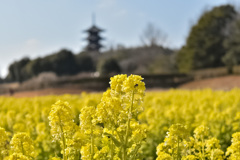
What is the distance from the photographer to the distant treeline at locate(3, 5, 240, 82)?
33.4 m

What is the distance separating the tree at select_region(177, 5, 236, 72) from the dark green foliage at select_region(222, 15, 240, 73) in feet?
4.87

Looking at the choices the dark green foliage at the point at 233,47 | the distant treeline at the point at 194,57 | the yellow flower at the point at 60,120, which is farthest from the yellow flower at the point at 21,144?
the distant treeline at the point at 194,57

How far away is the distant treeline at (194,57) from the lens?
33406 mm

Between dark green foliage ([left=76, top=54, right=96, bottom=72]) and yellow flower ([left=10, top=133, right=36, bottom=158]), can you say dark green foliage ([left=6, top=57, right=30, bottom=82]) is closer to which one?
dark green foliage ([left=76, top=54, right=96, bottom=72])

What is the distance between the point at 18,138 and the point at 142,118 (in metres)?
4.51

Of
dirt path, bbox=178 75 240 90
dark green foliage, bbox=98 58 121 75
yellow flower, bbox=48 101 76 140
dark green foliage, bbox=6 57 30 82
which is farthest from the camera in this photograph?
dark green foliage, bbox=6 57 30 82

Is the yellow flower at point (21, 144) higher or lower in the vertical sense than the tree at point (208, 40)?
lower

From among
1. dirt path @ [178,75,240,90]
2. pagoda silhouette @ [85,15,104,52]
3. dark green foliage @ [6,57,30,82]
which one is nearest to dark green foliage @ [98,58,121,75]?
dirt path @ [178,75,240,90]

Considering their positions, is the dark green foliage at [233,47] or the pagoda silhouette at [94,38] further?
the pagoda silhouette at [94,38]

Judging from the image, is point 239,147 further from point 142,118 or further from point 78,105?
point 78,105

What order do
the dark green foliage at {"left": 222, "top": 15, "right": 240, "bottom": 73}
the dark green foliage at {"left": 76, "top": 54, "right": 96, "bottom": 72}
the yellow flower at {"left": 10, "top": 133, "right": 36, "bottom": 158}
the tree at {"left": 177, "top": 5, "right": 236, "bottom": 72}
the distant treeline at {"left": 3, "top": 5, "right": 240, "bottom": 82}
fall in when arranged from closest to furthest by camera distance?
the yellow flower at {"left": 10, "top": 133, "right": 36, "bottom": 158} → the dark green foliage at {"left": 222, "top": 15, "right": 240, "bottom": 73} → the distant treeline at {"left": 3, "top": 5, "right": 240, "bottom": 82} → the tree at {"left": 177, "top": 5, "right": 236, "bottom": 72} → the dark green foliage at {"left": 76, "top": 54, "right": 96, "bottom": 72}

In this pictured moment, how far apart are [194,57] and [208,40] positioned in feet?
7.85

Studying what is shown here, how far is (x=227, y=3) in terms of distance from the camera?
37312 millimetres

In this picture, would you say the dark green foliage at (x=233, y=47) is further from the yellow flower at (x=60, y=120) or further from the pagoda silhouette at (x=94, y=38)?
the pagoda silhouette at (x=94, y=38)
